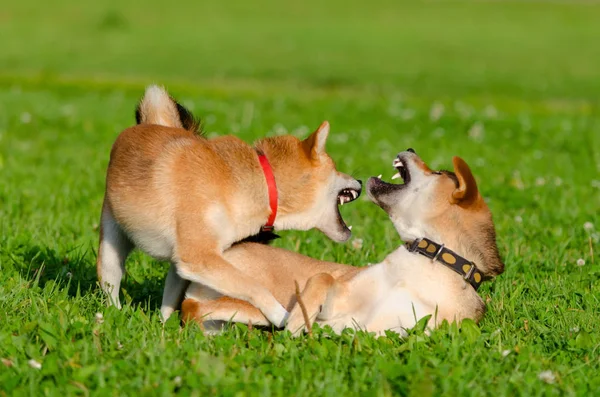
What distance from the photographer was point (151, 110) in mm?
5992

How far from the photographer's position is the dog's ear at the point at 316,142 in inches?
208

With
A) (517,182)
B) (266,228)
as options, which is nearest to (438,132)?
(517,182)

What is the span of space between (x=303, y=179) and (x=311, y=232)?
180 centimetres

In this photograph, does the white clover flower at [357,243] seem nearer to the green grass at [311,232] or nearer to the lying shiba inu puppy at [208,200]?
the green grass at [311,232]

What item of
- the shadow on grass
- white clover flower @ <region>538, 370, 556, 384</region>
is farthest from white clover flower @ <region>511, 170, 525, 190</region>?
white clover flower @ <region>538, 370, 556, 384</region>

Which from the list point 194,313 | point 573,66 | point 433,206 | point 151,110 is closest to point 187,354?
point 194,313

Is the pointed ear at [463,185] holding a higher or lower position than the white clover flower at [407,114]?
higher

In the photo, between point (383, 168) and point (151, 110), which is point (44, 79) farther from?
point (151, 110)

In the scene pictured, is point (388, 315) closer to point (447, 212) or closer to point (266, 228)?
point (447, 212)

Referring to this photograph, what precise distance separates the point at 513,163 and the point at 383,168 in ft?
6.53

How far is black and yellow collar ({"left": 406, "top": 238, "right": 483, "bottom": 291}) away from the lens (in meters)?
4.96

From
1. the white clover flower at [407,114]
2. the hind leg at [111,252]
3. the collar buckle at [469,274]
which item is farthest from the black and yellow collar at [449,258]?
the white clover flower at [407,114]

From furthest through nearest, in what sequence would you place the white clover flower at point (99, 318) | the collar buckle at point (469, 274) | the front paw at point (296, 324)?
the collar buckle at point (469, 274), the front paw at point (296, 324), the white clover flower at point (99, 318)

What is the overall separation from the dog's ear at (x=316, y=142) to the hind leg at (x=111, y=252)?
124cm
